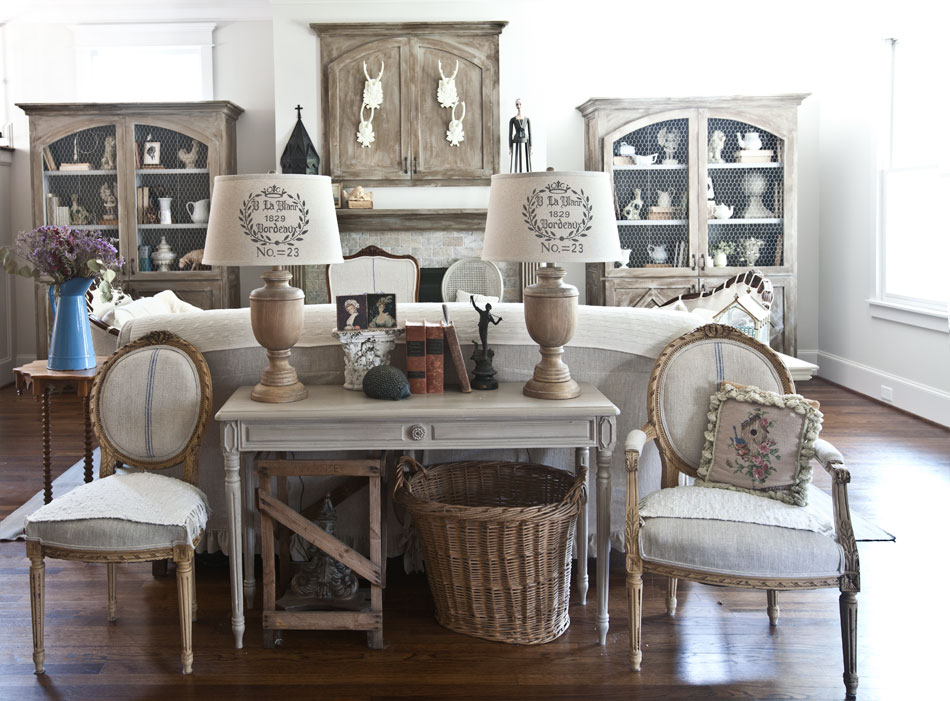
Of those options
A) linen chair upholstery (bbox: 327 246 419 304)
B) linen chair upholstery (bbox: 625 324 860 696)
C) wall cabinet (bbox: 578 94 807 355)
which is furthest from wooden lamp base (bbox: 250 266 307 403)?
wall cabinet (bbox: 578 94 807 355)

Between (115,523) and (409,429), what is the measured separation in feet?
2.61

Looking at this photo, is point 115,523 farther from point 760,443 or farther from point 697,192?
point 697,192

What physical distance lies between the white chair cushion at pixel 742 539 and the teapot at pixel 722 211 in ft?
14.6

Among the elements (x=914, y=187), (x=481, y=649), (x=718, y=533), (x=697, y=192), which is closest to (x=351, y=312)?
(x=481, y=649)

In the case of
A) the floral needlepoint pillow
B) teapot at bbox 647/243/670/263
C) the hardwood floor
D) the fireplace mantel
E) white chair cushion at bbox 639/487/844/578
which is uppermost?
the fireplace mantel

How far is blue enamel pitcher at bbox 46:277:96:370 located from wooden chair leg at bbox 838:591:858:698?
2.84m

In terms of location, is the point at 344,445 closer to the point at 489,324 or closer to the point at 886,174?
the point at 489,324

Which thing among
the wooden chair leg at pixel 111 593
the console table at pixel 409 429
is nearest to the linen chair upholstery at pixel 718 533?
the console table at pixel 409 429

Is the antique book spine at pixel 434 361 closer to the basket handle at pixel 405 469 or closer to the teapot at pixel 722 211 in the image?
the basket handle at pixel 405 469

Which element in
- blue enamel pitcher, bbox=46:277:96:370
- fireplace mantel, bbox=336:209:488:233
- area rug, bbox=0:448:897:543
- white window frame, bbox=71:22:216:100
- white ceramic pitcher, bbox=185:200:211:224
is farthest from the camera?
white window frame, bbox=71:22:216:100

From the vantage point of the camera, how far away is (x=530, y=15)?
6332 mm

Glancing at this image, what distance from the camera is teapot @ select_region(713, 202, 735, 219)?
21.2 ft

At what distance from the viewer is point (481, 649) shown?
96.8 inches

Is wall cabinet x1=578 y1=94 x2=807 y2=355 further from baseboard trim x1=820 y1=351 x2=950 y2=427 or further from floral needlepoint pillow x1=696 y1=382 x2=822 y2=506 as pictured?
floral needlepoint pillow x1=696 y1=382 x2=822 y2=506
